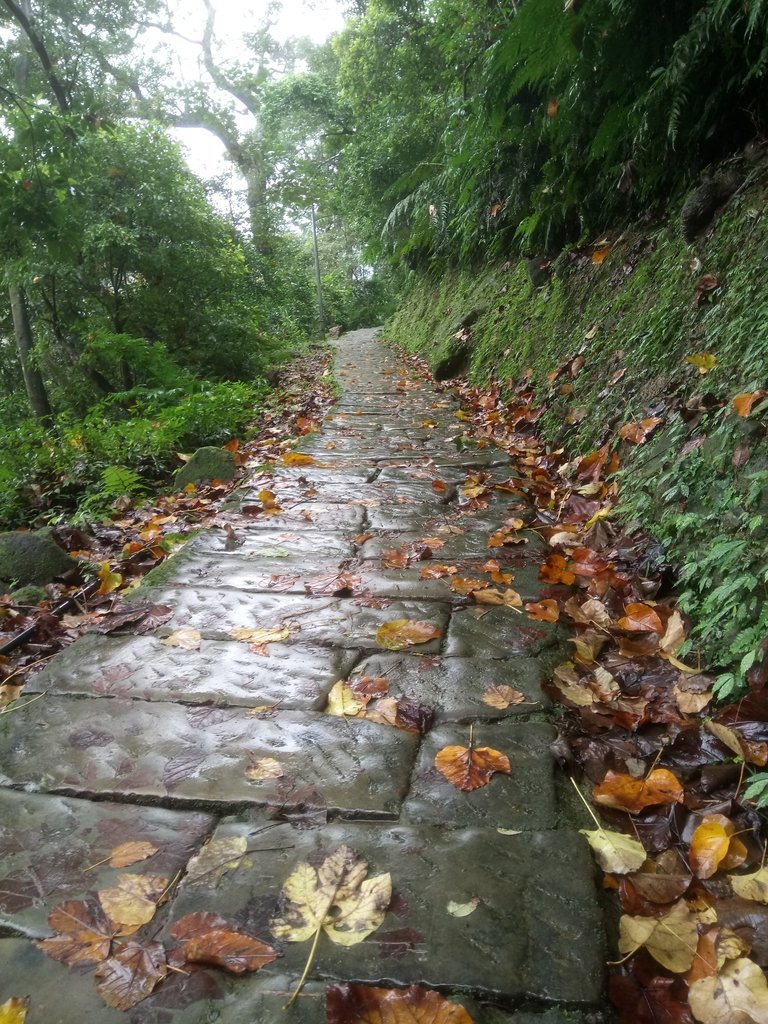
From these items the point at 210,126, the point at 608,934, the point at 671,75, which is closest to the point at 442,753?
the point at 608,934

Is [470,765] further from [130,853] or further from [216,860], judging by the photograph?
[130,853]

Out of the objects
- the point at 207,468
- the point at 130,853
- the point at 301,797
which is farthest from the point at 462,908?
the point at 207,468

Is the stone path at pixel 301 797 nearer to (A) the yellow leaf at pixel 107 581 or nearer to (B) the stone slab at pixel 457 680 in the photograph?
(B) the stone slab at pixel 457 680

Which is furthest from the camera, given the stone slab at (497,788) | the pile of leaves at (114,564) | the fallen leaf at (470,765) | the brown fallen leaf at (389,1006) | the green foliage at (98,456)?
the green foliage at (98,456)

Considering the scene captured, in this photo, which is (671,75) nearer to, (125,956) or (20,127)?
(125,956)

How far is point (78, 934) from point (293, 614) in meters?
1.26

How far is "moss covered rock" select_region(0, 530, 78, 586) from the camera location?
3104mm

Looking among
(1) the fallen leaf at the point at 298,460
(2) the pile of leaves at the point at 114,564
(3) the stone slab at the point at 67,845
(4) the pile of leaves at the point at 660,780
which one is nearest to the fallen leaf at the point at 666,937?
(4) the pile of leaves at the point at 660,780

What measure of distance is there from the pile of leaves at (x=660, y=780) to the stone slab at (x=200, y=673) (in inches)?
28.7

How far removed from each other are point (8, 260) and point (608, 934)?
9.37 metres

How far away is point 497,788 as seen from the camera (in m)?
1.44

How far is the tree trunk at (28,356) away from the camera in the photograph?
9406 millimetres

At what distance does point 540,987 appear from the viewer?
1016 mm

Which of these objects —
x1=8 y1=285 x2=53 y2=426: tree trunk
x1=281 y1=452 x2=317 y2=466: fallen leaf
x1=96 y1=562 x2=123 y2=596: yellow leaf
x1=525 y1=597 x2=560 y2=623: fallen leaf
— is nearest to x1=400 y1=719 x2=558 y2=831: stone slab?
x1=525 y1=597 x2=560 y2=623: fallen leaf
